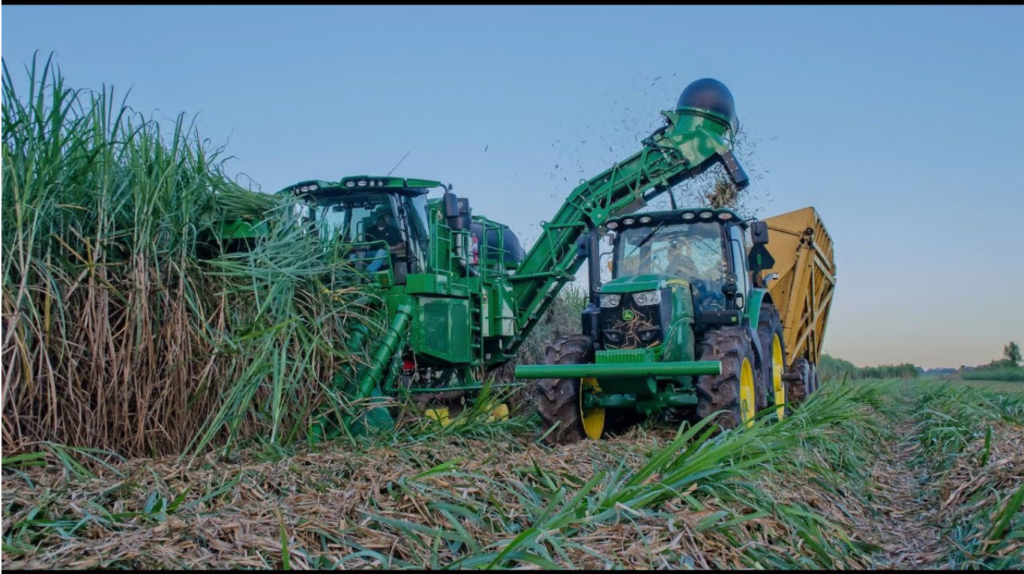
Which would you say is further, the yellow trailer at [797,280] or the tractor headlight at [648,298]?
the yellow trailer at [797,280]

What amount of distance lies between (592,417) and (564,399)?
21.9 inches

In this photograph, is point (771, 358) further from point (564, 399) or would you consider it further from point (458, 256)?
point (458, 256)

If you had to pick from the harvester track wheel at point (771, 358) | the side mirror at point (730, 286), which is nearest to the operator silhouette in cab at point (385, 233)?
the side mirror at point (730, 286)

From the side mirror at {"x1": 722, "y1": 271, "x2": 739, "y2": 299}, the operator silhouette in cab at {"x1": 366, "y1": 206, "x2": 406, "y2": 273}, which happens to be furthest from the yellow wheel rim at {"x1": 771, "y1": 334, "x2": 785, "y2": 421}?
the operator silhouette in cab at {"x1": 366, "y1": 206, "x2": 406, "y2": 273}

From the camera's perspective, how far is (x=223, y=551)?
120 inches

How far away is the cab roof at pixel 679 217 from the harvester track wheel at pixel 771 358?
1.34 meters

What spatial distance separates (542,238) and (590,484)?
257 inches

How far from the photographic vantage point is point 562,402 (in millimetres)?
6590

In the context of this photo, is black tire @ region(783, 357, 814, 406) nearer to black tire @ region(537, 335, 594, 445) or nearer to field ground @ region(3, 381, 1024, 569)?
black tire @ region(537, 335, 594, 445)

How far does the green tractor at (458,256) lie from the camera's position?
664 cm

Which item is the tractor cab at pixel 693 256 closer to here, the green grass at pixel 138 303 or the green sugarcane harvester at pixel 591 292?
the green sugarcane harvester at pixel 591 292

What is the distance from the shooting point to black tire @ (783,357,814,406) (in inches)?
387

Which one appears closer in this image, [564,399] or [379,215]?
[564,399]

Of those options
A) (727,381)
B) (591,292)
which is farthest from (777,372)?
(727,381)
